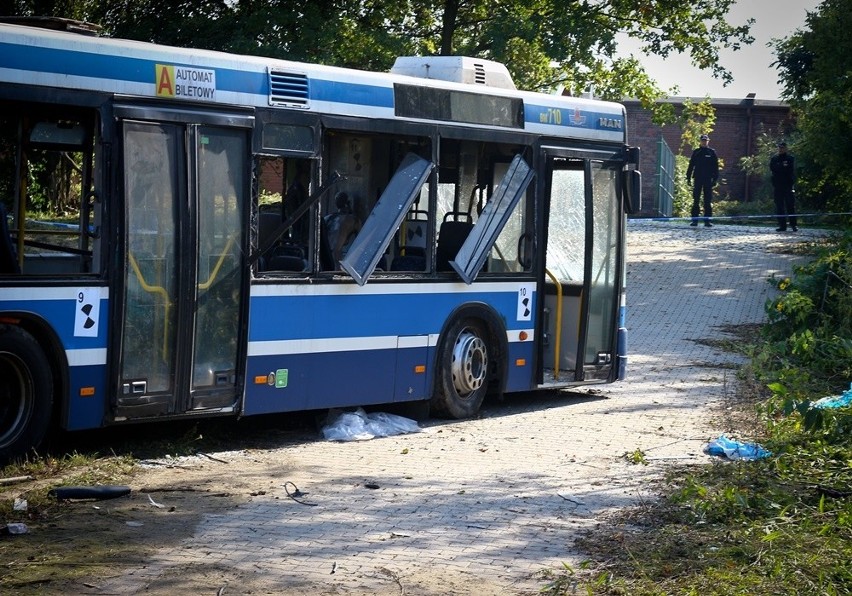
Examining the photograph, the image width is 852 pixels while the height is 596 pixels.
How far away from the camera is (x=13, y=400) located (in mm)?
9305

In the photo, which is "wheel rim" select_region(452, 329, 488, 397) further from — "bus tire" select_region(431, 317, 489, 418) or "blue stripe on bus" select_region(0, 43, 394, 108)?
"blue stripe on bus" select_region(0, 43, 394, 108)

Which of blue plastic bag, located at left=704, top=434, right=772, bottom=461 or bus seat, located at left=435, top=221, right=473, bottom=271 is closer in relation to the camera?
blue plastic bag, located at left=704, top=434, right=772, bottom=461

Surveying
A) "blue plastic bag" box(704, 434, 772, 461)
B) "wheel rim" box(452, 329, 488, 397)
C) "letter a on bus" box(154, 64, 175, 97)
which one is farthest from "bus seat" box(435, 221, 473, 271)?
"letter a on bus" box(154, 64, 175, 97)

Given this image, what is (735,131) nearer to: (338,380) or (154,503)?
(338,380)

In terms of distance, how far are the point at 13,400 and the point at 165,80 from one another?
8.42 ft

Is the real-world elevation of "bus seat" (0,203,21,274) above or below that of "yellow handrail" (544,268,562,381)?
above

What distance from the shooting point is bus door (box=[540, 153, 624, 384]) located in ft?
46.3

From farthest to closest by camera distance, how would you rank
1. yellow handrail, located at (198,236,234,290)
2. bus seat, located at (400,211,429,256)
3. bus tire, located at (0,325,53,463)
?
1. bus seat, located at (400,211,429,256)
2. yellow handrail, located at (198,236,234,290)
3. bus tire, located at (0,325,53,463)

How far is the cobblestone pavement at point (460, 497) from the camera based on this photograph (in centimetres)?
716

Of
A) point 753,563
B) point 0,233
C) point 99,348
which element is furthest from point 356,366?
point 753,563

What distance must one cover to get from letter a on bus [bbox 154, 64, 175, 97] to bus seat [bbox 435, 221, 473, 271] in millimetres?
3491

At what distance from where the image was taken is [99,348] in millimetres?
9539

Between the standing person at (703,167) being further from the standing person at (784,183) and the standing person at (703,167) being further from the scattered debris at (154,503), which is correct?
the scattered debris at (154,503)

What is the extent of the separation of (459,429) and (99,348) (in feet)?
13.3
